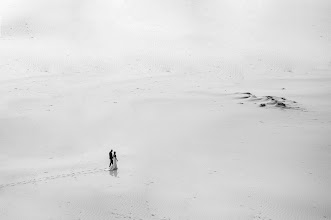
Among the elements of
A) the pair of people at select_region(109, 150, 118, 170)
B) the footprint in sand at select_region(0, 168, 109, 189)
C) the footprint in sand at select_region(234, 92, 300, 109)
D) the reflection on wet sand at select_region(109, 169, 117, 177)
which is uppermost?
the footprint in sand at select_region(234, 92, 300, 109)

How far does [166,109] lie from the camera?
24406 millimetres

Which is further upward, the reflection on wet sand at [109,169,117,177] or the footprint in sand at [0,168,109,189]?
the footprint in sand at [0,168,109,189]

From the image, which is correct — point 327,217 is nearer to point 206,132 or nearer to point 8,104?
point 206,132

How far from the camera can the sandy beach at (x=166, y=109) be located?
1477 cm

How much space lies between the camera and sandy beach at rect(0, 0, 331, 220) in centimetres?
1477

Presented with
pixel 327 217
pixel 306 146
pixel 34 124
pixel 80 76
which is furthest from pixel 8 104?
pixel 327 217

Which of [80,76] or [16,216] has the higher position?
[80,76]

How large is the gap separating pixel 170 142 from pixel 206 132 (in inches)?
89.0

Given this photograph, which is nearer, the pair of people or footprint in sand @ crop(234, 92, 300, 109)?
the pair of people

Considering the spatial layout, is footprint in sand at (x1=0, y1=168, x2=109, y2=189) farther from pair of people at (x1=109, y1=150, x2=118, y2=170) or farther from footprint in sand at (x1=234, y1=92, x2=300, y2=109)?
footprint in sand at (x1=234, y1=92, x2=300, y2=109)

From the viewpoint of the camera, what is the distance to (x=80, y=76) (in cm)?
3105

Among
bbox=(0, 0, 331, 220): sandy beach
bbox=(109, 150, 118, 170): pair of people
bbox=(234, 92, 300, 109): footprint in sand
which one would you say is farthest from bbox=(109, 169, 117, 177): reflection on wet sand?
bbox=(234, 92, 300, 109): footprint in sand

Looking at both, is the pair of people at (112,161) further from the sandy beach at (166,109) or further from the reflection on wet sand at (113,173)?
the sandy beach at (166,109)

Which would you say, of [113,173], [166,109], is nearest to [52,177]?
[113,173]
